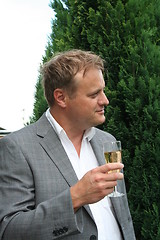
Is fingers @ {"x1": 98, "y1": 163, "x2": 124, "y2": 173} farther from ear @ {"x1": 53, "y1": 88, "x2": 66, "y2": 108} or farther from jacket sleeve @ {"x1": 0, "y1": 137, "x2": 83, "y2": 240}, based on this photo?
ear @ {"x1": 53, "y1": 88, "x2": 66, "y2": 108}

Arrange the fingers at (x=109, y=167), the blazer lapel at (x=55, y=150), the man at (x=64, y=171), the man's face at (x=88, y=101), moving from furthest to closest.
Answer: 1. the man's face at (x=88, y=101)
2. the blazer lapel at (x=55, y=150)
3. the man at (x=64, y=171)
4. the fingers at (x=109, y=167)

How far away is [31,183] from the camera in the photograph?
221 centimetres

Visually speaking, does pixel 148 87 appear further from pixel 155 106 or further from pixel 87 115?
pixel 87 115

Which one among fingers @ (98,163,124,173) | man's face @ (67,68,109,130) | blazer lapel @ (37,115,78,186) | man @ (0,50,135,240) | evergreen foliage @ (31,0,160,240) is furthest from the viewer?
evergreen foliage @ (31,0,160,240)

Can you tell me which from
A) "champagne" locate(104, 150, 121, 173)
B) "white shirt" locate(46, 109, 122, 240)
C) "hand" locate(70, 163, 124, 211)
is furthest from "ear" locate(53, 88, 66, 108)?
"hand" locate(70, 163, 124, 211)

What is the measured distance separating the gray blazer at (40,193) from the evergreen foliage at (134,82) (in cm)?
77

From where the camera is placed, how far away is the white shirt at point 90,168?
2.40 metres

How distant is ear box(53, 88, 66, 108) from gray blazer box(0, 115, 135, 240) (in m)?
0.16

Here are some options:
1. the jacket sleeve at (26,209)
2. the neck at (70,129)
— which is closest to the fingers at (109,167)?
the jacket sleeve at (26,209)

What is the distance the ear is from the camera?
2.60 m

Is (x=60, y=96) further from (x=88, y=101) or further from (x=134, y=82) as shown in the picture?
(x=134, y=82)

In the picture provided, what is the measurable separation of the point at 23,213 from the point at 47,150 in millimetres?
458

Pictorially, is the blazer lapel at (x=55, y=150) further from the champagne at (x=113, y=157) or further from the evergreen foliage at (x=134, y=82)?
the evergreen foliage at (x=134, y=82)

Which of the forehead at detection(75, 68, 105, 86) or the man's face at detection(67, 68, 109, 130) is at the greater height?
the forehead at detection(75, 68, 105, 86)
